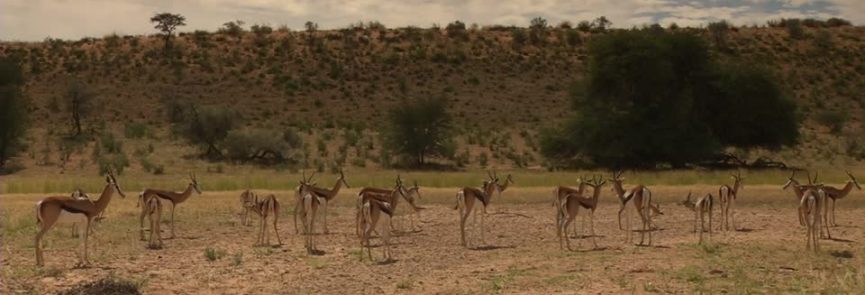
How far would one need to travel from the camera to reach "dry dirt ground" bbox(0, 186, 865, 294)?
41.8 feet

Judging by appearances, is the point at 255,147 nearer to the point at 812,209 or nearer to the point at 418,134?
the point at 418,134

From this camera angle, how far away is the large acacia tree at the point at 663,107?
39969mm

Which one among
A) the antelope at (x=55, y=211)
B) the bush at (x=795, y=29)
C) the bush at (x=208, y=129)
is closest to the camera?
the antelope at (x=55, y=211)

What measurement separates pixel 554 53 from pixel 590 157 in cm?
2943

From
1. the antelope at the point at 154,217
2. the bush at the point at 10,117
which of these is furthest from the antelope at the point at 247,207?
the bush at the point at 10,117

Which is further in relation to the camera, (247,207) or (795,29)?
(795,29)

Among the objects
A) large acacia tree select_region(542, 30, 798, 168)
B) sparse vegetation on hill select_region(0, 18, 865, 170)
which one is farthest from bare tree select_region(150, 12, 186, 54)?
large acacia tree select_region(542, 30, 798, 168)

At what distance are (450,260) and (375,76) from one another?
4997cm

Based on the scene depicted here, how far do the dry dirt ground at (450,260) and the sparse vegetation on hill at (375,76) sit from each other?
947 inches

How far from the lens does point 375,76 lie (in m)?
64.7

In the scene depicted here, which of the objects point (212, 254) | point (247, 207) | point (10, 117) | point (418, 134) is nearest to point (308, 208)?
point (212, 254)

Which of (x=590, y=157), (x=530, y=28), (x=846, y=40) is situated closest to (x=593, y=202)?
(x=590, y=157)

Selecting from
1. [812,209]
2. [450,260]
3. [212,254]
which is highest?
[812,209]

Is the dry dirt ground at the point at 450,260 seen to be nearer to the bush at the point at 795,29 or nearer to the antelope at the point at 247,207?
the antelope at the point at 247,207
